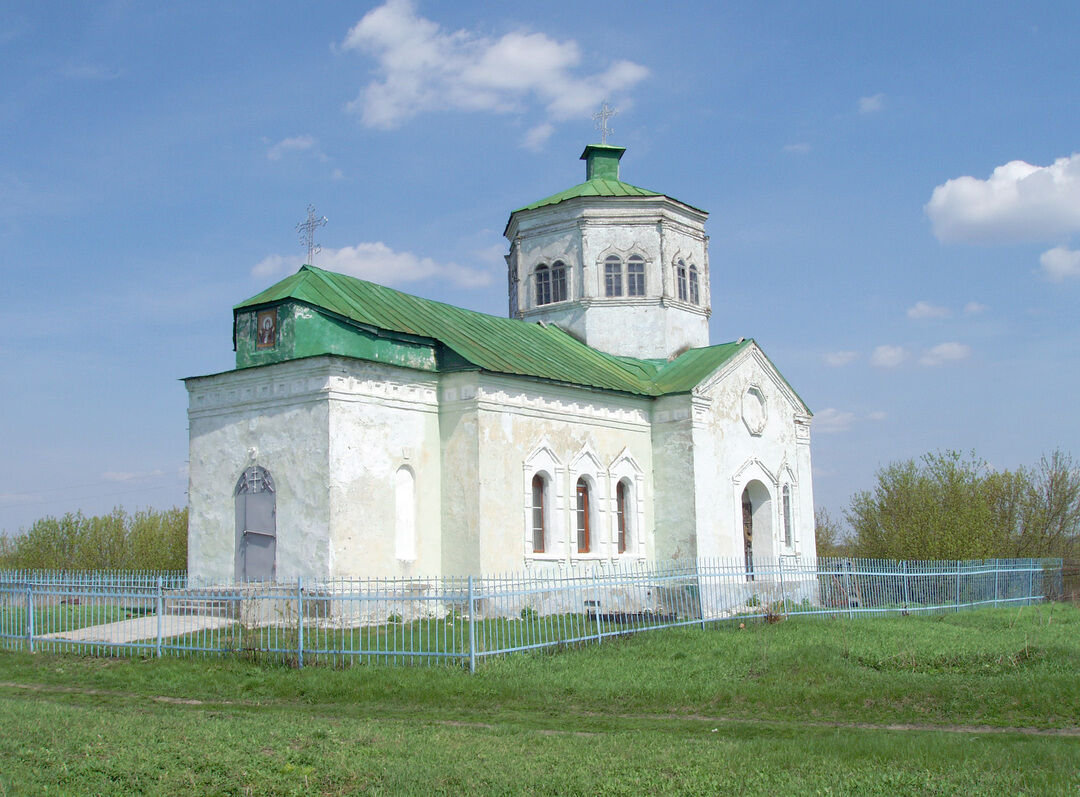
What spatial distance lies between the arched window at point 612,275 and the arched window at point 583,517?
6661 mm

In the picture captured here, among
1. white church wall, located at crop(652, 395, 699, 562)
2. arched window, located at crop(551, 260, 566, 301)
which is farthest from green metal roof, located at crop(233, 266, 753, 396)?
arched window, located at crop(551, 260, 566, 301)

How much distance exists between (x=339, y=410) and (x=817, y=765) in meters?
11.5

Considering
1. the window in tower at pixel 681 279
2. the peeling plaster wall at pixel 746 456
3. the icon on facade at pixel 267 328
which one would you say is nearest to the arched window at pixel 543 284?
the window in tower at pixel 681 279

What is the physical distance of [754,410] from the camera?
2466cm

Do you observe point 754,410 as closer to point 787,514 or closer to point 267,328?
point 787,514

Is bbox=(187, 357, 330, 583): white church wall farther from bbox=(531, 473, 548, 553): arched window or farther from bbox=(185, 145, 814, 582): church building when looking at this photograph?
bbox=(531, 473, 548, 553): arched window

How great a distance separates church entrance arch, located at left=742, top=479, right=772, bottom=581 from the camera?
24.7 meters

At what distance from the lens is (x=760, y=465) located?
24.3 meters

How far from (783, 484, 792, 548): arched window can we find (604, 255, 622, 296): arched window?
6913 mm

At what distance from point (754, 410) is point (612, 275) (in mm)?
5200

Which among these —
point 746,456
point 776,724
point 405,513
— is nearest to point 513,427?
point 405,513

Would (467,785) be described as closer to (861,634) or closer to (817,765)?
(817,765)

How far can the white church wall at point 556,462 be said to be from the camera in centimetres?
1858

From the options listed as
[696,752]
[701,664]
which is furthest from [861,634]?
[696,752]
